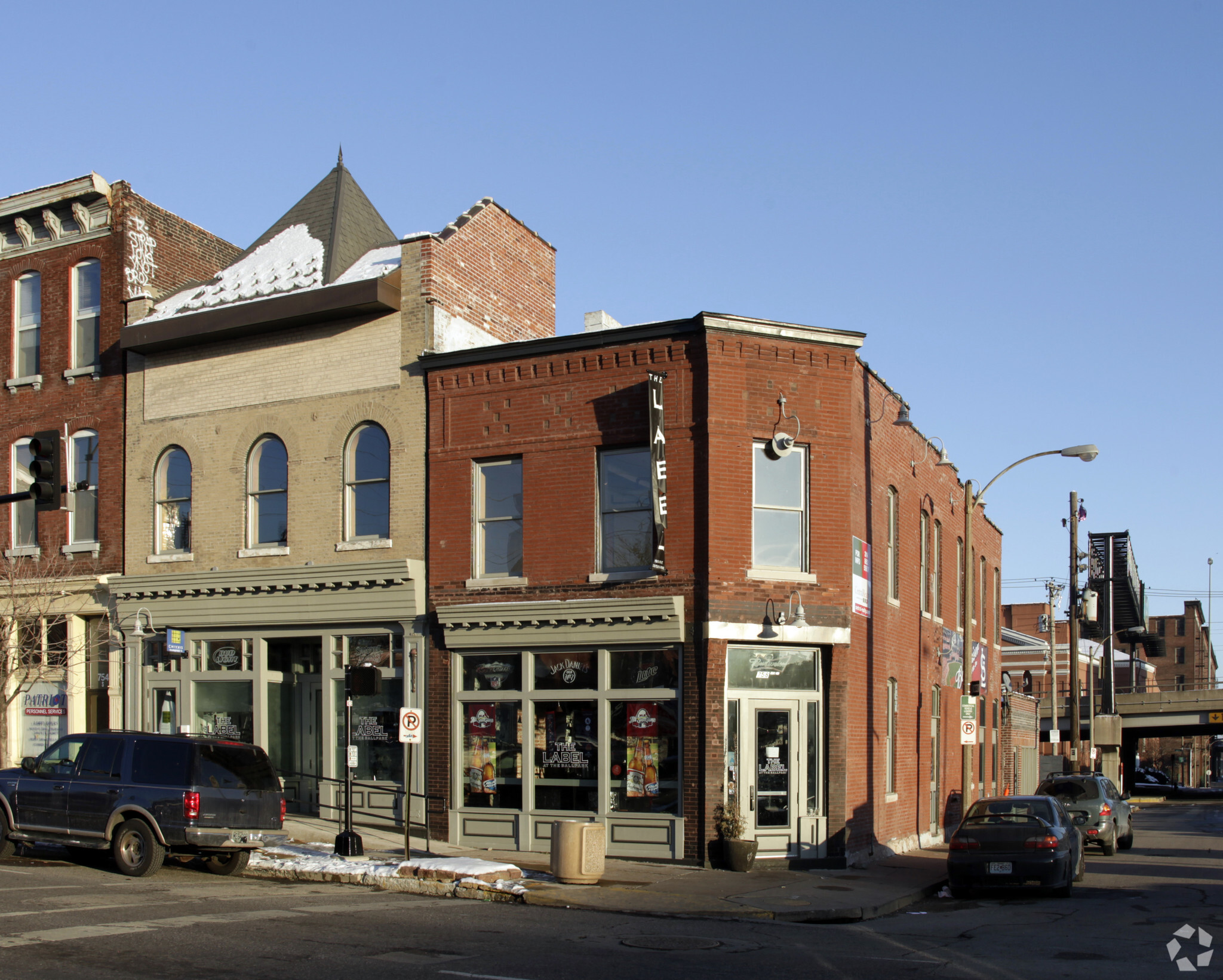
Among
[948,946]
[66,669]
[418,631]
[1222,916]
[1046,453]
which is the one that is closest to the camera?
[948,946]

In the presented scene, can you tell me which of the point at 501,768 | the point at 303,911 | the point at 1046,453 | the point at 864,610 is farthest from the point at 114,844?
the point at 1046,453

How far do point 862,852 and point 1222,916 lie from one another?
6433mm

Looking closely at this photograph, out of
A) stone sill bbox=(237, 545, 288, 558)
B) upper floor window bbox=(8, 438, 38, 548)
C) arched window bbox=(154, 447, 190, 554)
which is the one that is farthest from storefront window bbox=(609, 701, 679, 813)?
upper floor window bbox=(8, 438, 38, 548)

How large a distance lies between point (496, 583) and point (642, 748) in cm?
372

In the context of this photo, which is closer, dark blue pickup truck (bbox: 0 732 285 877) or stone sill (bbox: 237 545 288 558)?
dark blue pickup truck (bbox: 0 732 285 877)

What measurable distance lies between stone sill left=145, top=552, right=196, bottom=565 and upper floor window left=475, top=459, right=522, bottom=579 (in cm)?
627

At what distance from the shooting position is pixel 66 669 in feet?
83.2

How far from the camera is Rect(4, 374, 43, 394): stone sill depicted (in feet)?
86.0

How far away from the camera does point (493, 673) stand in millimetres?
20922

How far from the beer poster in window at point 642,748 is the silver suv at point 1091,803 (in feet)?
33.3

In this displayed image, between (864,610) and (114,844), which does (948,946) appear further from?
(114,844)

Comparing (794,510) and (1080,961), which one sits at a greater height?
(794,510)

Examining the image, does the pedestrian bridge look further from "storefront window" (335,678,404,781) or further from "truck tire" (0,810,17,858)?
"truck tire" (0,810,17,858)

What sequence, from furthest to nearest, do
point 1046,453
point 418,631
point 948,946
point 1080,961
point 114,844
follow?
1. point 1046,453
2. point 418,631
3. point 114,844
4. point 948,946
5. point 1080,961
